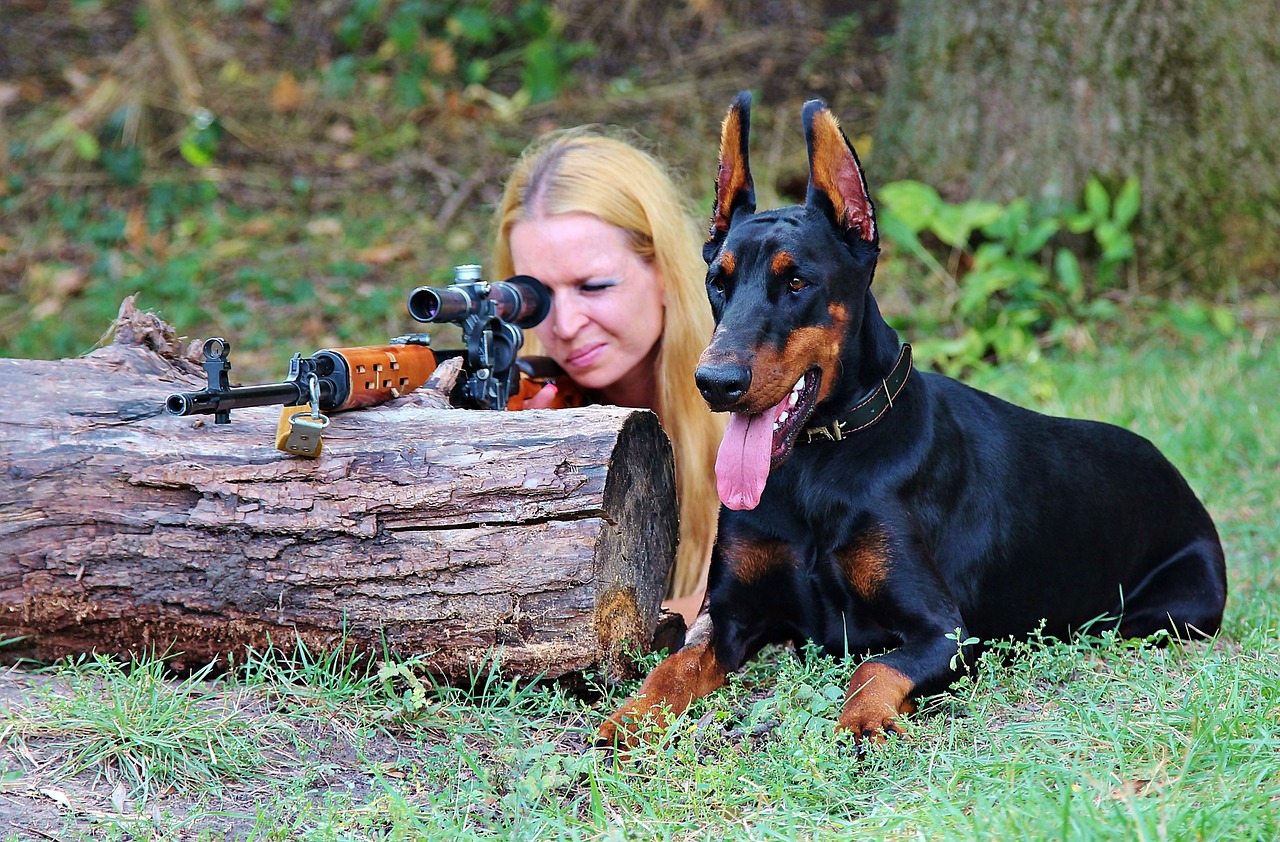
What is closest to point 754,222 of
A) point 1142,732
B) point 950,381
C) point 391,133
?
point 950,381

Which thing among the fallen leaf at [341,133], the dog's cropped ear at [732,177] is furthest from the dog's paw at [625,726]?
the fallen leaf at [341,133]

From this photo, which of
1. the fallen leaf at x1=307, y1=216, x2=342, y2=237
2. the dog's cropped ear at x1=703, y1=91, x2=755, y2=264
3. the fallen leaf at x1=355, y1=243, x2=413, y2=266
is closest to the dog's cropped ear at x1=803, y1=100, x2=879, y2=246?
the dog's cropped ear at x1=703, y1=91, x2=755, y2=264

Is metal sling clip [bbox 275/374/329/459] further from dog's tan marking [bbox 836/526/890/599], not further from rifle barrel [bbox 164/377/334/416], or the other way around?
dog's tan marking [bbox 836/526/890/599]

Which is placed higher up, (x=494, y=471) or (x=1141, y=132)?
(x=1141, y=132)

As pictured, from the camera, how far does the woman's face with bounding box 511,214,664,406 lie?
13.6 feet

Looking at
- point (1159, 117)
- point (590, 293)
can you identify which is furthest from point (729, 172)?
point (1159, 117)

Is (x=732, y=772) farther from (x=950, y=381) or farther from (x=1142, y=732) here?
(x=950, y=381)

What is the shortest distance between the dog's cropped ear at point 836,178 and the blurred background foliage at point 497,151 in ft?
8.93

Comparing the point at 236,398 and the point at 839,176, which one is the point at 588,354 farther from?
the point at 236,398

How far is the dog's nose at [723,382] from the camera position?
106 inches

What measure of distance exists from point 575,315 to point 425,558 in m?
1.40

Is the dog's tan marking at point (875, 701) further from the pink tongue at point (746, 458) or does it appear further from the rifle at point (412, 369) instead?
the rifle at point (412, 369)

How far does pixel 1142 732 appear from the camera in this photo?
2.54 metres

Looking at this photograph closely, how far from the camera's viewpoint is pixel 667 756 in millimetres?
2643
